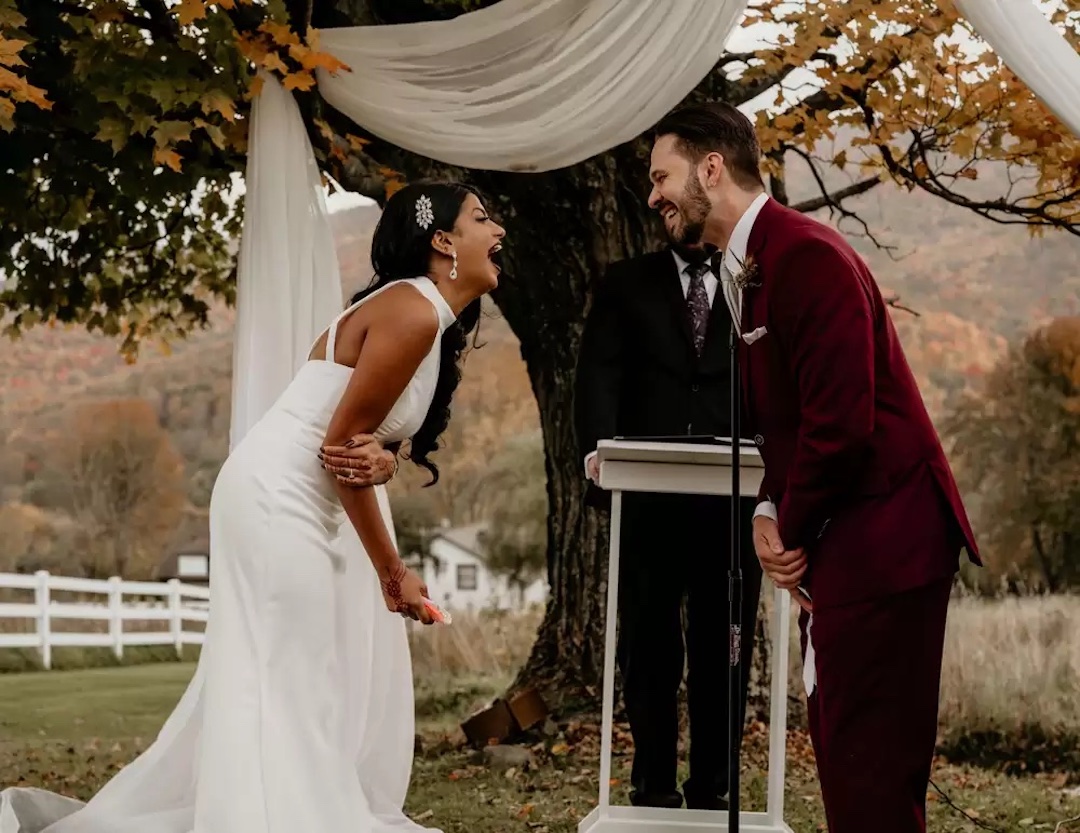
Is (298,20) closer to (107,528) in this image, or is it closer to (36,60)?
(36,60)

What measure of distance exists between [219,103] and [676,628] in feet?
6.46

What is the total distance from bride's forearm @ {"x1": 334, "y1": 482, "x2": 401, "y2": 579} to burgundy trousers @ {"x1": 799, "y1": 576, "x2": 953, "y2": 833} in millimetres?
905

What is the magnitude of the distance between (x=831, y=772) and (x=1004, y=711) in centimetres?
448

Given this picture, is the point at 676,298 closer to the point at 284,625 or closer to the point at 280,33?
the point at 280,33

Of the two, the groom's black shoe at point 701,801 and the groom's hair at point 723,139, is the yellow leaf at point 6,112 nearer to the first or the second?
the groom's hair at point 723,139

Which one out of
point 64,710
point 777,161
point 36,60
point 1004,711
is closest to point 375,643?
point 36,60

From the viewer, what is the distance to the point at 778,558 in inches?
85.9

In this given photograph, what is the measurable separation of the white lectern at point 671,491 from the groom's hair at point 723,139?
75cm

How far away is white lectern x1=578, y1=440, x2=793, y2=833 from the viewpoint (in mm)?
2969

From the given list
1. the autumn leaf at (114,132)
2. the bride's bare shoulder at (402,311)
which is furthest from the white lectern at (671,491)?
the autumn leaf at (114,132)

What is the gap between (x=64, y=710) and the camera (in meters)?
7.09

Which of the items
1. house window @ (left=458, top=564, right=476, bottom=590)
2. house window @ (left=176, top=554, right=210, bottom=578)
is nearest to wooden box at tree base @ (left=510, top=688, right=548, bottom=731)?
house window @ (left=458, top=564, right=476, bottom=590)

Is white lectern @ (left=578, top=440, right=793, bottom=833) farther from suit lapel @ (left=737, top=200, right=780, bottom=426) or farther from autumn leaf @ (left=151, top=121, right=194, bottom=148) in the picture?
autumn leaf @ (left=151, top=121, right=194, bottom=148)

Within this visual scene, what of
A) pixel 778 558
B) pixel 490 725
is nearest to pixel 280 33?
pixel 778 558
